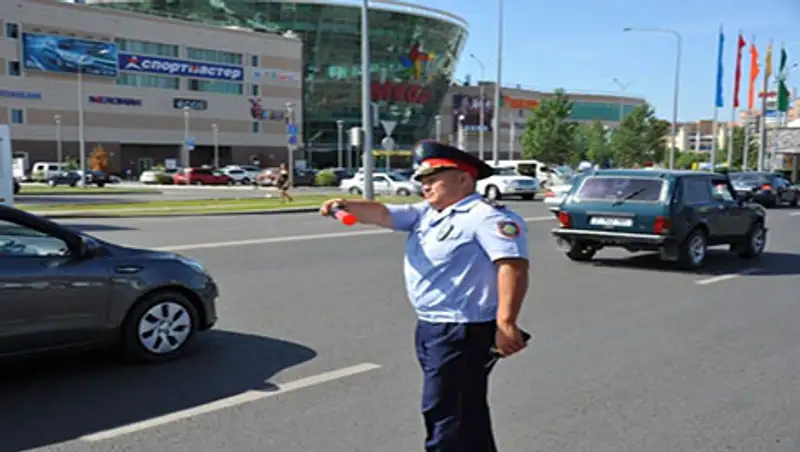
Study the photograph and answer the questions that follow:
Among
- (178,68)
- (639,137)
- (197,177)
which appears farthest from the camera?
(178,68)

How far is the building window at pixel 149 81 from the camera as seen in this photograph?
2810 inches

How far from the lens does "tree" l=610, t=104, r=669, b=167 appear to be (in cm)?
7306

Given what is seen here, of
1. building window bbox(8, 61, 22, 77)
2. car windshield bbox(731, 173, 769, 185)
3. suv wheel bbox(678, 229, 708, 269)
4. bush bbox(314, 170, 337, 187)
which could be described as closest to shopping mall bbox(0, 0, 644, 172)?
building window bbox(8, 61, 22, 77)

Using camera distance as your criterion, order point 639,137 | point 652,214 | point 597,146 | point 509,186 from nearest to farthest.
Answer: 1. point 652,214
2. point 509,186
3. point 639,137
4. point 597,146

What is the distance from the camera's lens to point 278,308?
823 centimetres

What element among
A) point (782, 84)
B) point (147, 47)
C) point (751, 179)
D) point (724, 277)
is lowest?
point (724, 277)

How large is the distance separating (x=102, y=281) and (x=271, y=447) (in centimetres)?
211

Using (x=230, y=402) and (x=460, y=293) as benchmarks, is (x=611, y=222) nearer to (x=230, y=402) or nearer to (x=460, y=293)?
(x=230, y=402)

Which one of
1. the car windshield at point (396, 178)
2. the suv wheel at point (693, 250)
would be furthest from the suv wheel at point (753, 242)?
the car windshield at point (396, 178)

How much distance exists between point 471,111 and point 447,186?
111m

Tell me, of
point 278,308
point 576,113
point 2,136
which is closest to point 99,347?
point 278,308

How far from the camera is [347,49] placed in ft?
297

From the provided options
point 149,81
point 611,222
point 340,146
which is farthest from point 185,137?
point 611,222

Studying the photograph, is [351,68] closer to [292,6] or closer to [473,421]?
[292,6]
